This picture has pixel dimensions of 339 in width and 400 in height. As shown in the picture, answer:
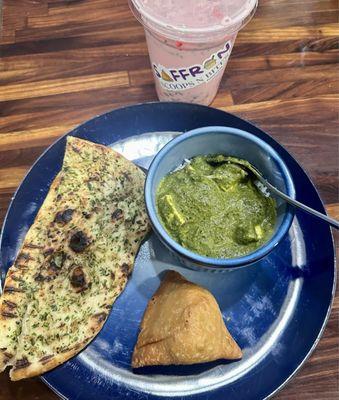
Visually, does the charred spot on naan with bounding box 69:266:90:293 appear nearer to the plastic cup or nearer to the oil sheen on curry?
the oil sheen on curry

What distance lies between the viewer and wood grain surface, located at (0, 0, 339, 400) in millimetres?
1385

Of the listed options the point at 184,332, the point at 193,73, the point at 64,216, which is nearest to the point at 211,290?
the point at 184,332

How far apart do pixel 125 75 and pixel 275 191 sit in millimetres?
700

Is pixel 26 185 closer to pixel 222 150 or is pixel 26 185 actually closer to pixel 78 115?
pixel 78 115

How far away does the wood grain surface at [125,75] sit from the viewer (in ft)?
4.54

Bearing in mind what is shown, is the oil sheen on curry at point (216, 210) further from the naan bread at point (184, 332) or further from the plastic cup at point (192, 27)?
the plastic cup at point (192, 27)

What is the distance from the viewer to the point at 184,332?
0.96 m

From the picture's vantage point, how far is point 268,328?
1062 millimetres

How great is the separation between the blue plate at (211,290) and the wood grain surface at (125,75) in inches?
7.0

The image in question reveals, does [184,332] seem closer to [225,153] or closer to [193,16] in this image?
[225,153]

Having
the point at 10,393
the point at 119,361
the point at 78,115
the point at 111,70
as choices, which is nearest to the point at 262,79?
the point at 111,70

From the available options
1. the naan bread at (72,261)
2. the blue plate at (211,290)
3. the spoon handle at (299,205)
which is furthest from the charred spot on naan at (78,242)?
the spoon handle at (299,205)

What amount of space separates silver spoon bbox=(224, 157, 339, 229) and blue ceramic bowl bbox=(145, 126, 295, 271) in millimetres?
15

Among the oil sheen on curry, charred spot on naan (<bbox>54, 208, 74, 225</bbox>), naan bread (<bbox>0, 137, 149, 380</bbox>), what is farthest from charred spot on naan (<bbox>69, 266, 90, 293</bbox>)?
the oil sheen on curry
